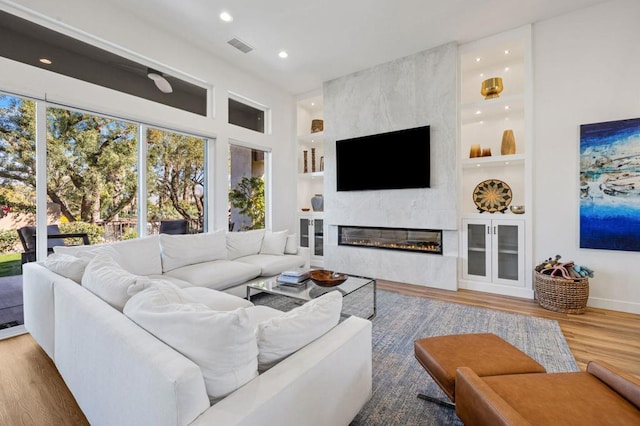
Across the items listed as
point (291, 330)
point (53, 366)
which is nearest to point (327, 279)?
point (291, 330)

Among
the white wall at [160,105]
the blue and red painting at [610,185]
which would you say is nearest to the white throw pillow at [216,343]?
the white wall at [160,105]

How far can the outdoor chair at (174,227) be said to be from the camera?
395 centimetres

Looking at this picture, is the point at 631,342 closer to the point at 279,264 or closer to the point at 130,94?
the point at 279,264

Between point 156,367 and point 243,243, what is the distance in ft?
10.4

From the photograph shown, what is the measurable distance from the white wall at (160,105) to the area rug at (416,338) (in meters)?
2.46

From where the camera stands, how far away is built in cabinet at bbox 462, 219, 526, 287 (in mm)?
3696

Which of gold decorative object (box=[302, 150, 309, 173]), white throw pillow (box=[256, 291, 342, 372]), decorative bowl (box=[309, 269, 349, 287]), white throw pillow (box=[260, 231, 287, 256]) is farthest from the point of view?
gold decorative object (box=[302, 150, 309, 173])

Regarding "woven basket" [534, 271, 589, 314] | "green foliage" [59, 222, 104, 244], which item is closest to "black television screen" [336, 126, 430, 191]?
"woven basket" [534, 271, 589, 314]

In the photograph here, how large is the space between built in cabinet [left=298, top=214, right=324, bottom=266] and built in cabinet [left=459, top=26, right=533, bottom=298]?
8.24 feet

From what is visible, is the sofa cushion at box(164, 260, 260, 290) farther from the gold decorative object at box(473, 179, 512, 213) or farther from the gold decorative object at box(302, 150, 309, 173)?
the gold decorative object at box(473, 179, 512, 213)

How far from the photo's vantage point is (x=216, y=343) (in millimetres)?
958

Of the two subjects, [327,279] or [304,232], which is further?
[304,232]

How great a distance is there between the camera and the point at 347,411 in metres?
1.34

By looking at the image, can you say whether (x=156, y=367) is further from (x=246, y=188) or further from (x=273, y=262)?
(x=246, y=188)
